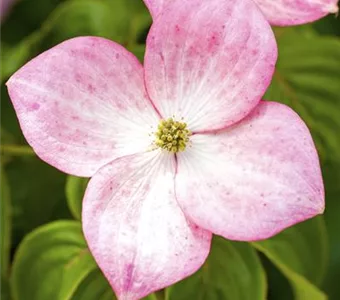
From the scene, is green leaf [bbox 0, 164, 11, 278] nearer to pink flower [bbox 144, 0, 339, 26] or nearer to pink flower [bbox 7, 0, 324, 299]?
pink flower [bbox 7, 0, 324, 299]

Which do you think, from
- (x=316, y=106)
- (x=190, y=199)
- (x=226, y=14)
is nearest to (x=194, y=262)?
(x=190, y=199)

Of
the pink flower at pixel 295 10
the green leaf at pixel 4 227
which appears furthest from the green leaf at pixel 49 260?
the pink flower at pixel 295 10

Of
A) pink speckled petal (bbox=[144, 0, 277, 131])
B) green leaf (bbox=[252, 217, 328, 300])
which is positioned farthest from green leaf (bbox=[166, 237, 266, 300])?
pink speckled petal (bbox=[144, 0, 277, 131])

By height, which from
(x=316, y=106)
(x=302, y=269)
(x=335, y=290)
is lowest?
(x=335, y=290)

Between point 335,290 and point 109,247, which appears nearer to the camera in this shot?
point 109,247

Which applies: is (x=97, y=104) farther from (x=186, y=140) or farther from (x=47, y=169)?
(x=47, y=169)

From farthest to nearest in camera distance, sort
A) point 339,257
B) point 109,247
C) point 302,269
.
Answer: point 339,257 → point 302,269 → point 109,247

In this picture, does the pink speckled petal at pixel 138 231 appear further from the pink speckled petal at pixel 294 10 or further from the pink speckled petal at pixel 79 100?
the pink speckled petal at pixel 294 10

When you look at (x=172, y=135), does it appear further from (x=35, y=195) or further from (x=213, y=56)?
(x=35, y=195)
